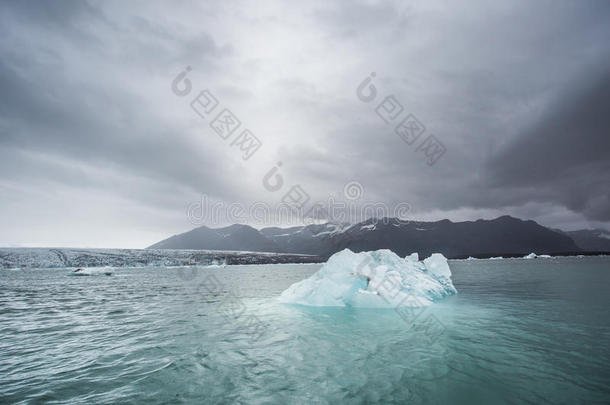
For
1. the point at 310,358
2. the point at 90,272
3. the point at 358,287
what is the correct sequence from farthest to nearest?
the point at 90,272 < the point at 358,287 < the point at 310,358

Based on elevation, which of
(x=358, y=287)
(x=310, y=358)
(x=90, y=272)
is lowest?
(x=90, y=272)

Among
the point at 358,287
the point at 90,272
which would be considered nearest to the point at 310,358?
the point at 358,287

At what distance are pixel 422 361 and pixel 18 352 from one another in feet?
44.2

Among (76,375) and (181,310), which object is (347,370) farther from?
(181,310)

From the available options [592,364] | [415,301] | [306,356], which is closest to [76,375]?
[306,356]

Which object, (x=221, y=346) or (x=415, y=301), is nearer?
(x=221, y=346)

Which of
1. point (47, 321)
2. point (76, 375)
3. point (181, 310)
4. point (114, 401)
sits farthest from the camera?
point (181, 310)

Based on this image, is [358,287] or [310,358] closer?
[310,358]

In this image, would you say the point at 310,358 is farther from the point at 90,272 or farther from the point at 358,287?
the point at 90,272

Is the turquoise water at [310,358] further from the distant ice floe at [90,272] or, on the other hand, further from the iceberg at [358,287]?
the distant ice floe at [90,272]

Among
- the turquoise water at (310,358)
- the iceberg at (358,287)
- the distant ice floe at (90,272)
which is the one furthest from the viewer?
the distant ice floe at (90,272)

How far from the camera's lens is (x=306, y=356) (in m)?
8.94

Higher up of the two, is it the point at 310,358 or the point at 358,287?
the point at 358,287

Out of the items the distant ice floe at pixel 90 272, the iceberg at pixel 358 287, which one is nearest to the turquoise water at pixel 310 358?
the iceberg at pixel 358 287
